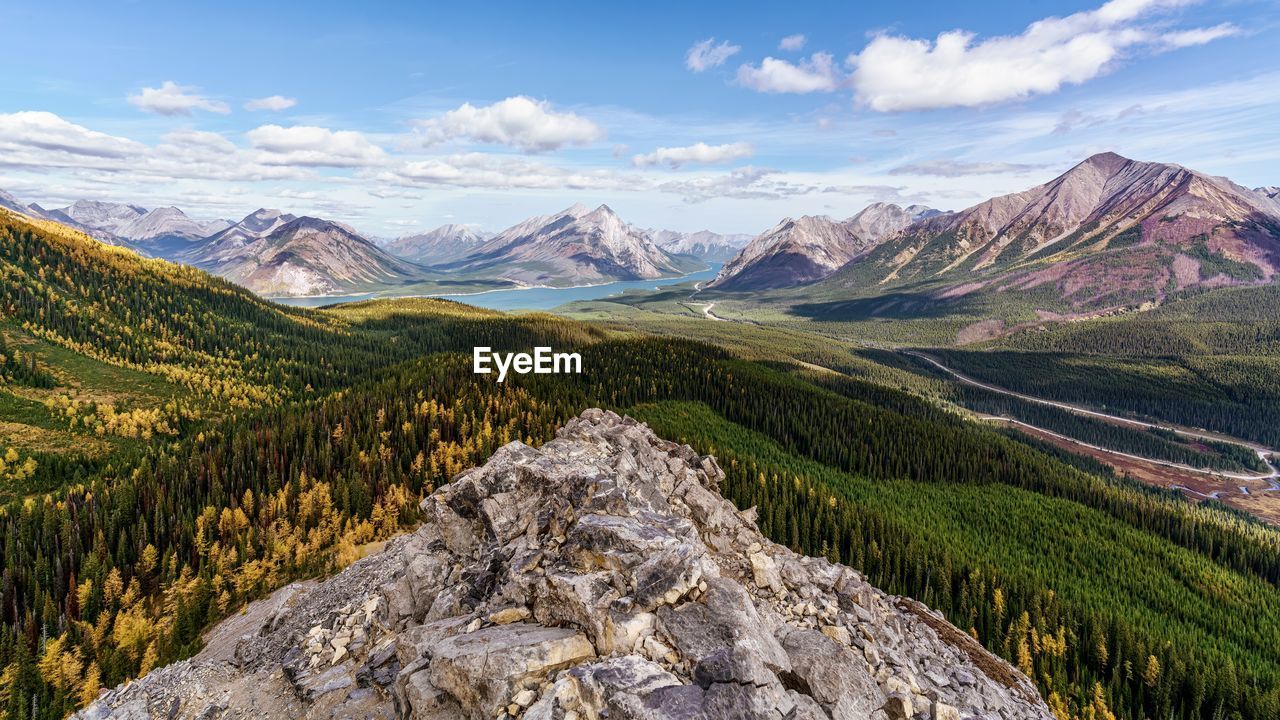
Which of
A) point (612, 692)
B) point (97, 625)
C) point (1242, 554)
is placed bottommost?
point (1242, 554)

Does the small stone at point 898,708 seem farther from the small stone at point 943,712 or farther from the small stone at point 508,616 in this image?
the small stone at point 508,616

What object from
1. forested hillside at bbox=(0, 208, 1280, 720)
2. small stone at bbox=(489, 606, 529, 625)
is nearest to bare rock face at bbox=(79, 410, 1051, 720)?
small stone at bbox=(489, 606, 529, 625)

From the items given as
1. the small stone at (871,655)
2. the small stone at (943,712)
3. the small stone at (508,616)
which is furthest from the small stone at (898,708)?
the small stone at (508,616)

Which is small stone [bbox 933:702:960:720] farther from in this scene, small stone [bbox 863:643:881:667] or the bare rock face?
small stone [bbox 863:643:881:667]

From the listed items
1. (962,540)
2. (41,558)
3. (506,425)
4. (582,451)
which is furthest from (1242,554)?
(41,558)

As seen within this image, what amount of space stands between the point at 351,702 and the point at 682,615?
57.7 feet

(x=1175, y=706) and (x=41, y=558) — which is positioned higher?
(x=41, y=558)

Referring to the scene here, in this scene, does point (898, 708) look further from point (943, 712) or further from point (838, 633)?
point (838, 633)

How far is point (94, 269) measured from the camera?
7087 inches

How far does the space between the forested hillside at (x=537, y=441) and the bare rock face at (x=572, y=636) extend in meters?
18.4

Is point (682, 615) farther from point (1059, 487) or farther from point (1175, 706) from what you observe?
point (1059, 487)

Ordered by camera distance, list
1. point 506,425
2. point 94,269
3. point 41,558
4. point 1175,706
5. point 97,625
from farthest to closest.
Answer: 1. point 94,269
2. point 506,425
3. point 1175,706
4. point 41,558
5. point 97,625

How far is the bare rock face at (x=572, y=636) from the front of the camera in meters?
21.7

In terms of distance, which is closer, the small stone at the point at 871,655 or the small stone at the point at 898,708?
the small stone at the point at 898,708
